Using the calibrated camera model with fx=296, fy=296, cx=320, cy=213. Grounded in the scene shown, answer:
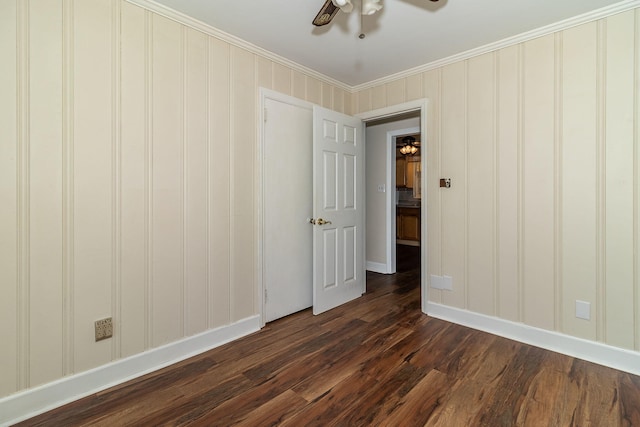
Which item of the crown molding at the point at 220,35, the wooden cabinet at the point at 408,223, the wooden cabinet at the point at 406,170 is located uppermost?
the crown molding at the point at 220,35

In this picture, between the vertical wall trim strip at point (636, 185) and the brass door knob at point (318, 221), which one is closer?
the vertical wall trim strip at point (636, 185)

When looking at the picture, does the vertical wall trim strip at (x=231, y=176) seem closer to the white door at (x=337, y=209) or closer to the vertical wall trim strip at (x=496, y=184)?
the white door at (x=337, y=209)

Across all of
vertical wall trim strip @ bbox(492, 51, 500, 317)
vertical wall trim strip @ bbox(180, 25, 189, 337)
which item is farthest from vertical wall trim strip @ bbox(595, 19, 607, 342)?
vertical wall trim strip @ bbox(180, 25, 189, 337)

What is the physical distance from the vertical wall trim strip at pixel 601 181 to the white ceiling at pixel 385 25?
338mm

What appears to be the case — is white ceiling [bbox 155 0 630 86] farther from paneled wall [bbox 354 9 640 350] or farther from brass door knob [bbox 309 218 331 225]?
brass door knob [bbox 309 218 331 225]

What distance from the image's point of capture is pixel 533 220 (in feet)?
7.77

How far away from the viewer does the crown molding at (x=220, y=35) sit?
1978 millimetres

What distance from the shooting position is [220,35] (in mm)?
2316

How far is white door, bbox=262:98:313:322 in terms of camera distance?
2703 mm

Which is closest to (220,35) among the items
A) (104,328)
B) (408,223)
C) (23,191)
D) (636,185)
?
(23,191)

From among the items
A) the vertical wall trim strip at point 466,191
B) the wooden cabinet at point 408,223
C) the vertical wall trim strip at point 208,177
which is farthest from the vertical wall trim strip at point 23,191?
the wooden cabinet at point 408,223

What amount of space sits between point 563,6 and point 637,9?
0.45 meters

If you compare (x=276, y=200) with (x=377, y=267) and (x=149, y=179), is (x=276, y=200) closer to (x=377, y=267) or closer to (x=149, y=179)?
(x=149, y=179)

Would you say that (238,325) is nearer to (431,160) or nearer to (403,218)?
(431,160)
